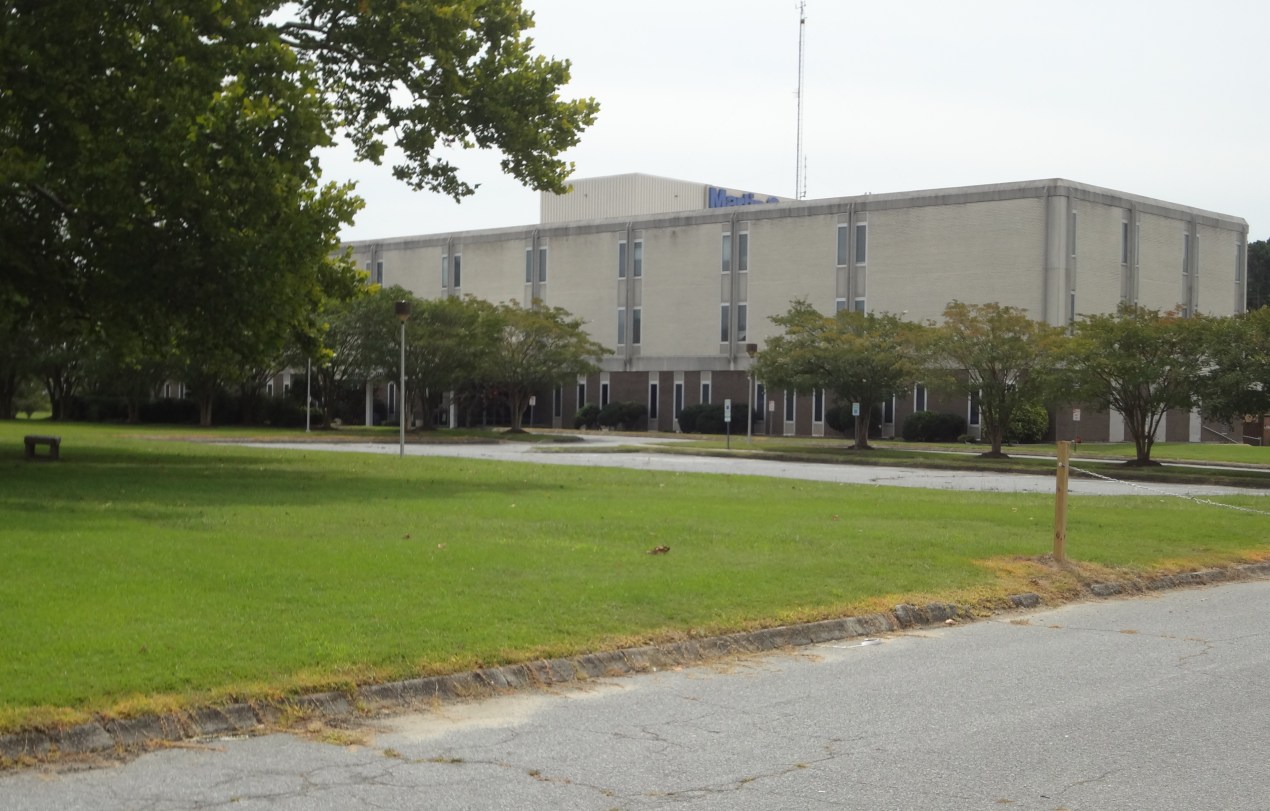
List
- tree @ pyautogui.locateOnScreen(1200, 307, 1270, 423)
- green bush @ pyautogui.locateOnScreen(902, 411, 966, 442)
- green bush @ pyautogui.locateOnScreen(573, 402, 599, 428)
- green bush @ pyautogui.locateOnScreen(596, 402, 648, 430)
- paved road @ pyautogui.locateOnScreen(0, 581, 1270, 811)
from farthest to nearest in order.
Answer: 1. green bush @ pyautogui.locateOnScreen(573, 402, 599, 428)
2. green bush @ pyautogui.locateOnScreen(596, 402, 648, 430)
3. green bush @ pyautogui.locateOnScreen(902, 411, 966, 442)
4. tree @ pyautogui.locateOnScreen(1200, 307, 1270, 423)
5. paved road @ pyautogui.locateOnScreen(0, 581, 1270, 811)

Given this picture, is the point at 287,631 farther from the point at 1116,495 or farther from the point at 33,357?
the point at 33,357

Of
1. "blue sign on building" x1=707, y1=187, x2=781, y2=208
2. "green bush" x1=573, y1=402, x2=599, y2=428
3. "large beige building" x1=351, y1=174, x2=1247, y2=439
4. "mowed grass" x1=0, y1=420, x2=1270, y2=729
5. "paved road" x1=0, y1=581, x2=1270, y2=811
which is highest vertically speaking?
"blue sign on building" x1=707, y1=187, x2=781, y2=208

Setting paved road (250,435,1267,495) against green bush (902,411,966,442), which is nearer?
paved road (250,435,1267,495)

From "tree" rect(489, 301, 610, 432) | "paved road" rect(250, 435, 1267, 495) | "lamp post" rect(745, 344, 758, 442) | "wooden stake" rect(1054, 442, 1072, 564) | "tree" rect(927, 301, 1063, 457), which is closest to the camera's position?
"wooden stake" rect(1054, 442, 1072, 564)

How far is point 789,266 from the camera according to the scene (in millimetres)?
71062

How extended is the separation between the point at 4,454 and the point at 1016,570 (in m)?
20.1

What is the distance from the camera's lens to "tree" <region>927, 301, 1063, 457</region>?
4709 cm

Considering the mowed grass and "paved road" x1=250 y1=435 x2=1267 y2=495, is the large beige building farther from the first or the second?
the mowed grass

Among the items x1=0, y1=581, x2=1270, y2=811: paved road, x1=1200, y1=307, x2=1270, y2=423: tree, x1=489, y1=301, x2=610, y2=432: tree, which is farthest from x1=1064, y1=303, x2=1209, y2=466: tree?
x1=0, y1=581, x2=1270, y2=811: paved road

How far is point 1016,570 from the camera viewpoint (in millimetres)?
15703

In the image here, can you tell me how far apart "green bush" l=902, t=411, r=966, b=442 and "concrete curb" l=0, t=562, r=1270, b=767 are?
168ft

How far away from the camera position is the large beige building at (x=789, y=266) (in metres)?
63.9

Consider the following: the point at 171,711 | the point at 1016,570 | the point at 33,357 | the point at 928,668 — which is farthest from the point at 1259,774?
the point at 33,357

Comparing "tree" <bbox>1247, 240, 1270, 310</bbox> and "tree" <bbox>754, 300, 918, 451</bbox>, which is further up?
"tree" <bbox>1247, 240, 1270, 310</bbox>
